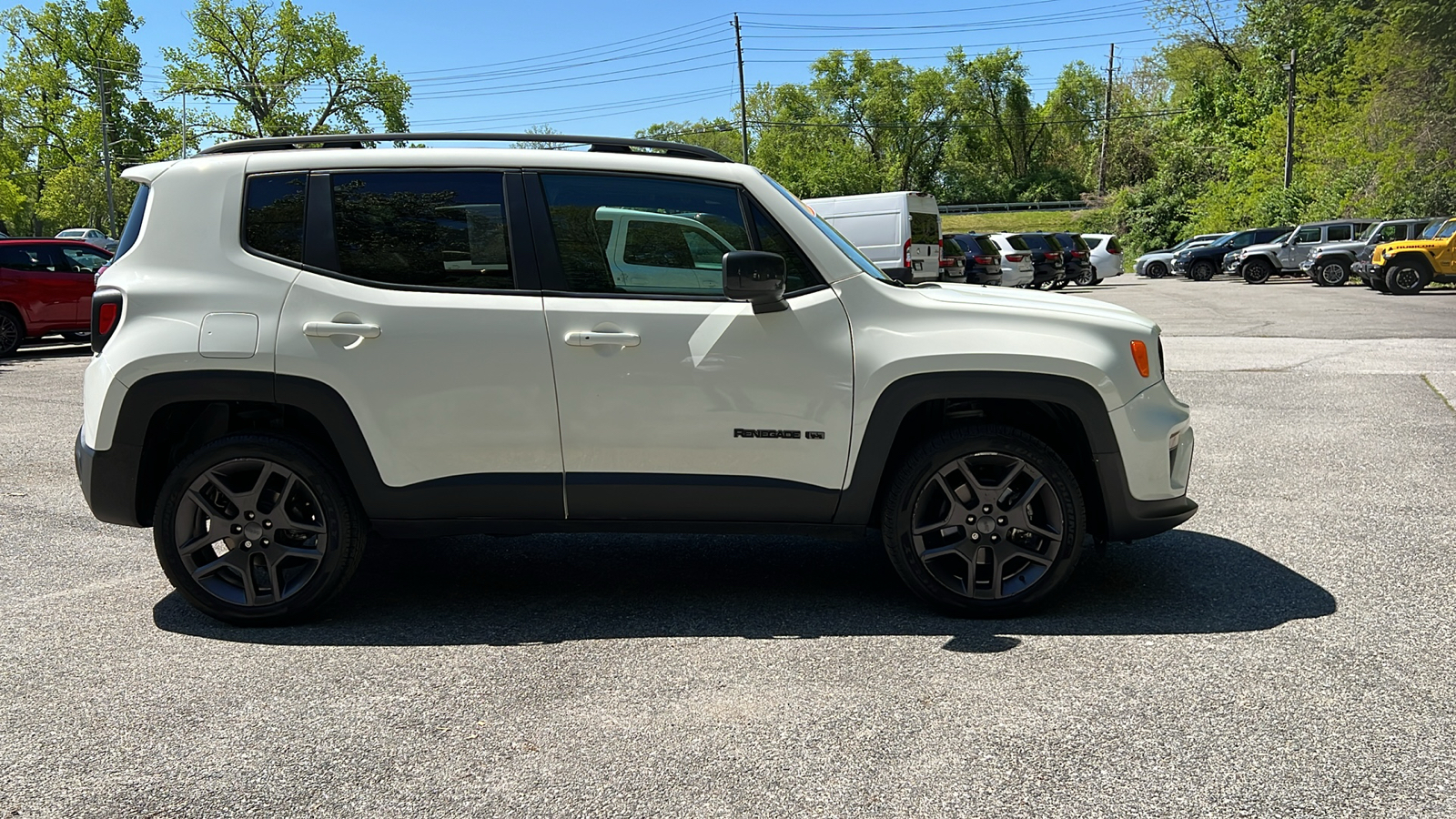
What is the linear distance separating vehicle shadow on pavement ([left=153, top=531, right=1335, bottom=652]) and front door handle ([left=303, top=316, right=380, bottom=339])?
1.14 meters

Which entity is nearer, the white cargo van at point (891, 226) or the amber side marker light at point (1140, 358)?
the amber side marker light at point (1140, 358)

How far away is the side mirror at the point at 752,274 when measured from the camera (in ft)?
13.4

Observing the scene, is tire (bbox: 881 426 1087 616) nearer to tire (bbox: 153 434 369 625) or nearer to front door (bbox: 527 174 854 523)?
front door (bbox: 527 174 854 523)

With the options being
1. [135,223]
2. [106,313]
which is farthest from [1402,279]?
[106,313]

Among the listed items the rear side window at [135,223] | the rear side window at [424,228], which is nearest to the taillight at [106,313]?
Answer: the rear side window at [135,223]

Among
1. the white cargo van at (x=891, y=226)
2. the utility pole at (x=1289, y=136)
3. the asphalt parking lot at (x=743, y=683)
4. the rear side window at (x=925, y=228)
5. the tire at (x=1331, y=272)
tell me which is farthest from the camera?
the utility pole at (x=1289, y=136)

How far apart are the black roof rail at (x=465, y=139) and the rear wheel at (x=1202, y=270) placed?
36.6 m

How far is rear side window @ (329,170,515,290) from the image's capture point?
439 centimetres

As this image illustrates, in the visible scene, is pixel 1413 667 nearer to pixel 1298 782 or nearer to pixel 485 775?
pixel 1298 782

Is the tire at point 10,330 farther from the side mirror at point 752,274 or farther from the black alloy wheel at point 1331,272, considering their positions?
the black alloy wheel at point 1331,272

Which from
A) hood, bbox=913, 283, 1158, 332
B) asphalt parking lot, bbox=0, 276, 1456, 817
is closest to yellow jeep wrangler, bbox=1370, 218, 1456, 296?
asphalt parking lot, bbox=0, 276, 1456, 817

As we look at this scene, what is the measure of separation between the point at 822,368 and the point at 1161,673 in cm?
157

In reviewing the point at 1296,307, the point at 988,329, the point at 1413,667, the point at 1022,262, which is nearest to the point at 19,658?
the point at 988,329

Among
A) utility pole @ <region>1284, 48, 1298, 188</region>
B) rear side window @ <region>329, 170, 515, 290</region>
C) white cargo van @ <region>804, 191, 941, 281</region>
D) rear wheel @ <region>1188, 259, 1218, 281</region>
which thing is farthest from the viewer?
utility pole @ <region>1284, 48, 1298, 188</region>
